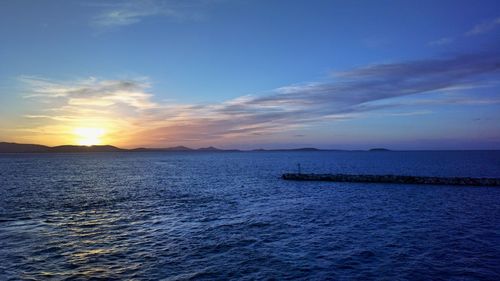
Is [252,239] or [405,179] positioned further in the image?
[405,179]

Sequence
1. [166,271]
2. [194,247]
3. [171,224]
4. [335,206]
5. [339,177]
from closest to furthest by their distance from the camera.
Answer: [166,271], [194,247], [171,224], [335,206], [339,177]

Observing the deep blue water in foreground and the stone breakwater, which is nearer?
the deep blue water in foreground

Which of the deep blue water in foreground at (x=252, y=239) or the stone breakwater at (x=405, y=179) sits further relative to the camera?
the stone breakwater at (x=405, y=179)

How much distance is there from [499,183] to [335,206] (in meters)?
41.3

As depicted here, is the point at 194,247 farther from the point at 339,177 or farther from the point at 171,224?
the point at 339,177

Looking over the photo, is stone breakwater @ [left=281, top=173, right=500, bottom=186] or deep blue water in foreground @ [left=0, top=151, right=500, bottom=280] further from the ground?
stone breakwater @ [left=281, top=173, right=500, bottom=186]

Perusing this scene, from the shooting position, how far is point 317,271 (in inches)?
821

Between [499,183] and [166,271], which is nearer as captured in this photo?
[166,271]

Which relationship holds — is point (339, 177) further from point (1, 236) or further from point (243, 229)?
point (1, 236)

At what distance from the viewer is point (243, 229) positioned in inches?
1235

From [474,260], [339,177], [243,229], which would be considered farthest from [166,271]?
[339,177]

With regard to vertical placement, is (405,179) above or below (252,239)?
above

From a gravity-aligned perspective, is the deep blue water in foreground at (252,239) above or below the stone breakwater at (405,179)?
below

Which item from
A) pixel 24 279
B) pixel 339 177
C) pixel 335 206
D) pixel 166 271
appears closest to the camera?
pixel 24 279
